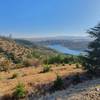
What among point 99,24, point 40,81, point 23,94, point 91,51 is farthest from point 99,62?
point 23,94

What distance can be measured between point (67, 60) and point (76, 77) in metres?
25.2

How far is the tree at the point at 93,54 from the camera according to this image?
21.8 metres

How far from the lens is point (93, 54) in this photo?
21844mm

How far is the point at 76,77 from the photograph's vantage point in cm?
2109

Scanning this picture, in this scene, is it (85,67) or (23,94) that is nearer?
(23,94)

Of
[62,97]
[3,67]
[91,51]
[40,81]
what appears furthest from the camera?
[3,67]

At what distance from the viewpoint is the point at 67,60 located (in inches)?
1823

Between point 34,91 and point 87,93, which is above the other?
point 87,93

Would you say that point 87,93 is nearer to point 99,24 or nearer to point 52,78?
point 52,78

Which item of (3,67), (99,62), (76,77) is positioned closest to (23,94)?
(76,77)

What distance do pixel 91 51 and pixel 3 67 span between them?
23.8m

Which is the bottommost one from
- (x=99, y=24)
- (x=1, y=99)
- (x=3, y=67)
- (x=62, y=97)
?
(x=3, y=67)

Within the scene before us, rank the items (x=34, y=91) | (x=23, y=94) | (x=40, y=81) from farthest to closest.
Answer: (x=40, y=81) → (x=34, y=91) → (x=23, y=94)

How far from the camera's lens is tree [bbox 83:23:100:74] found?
71.4ft
